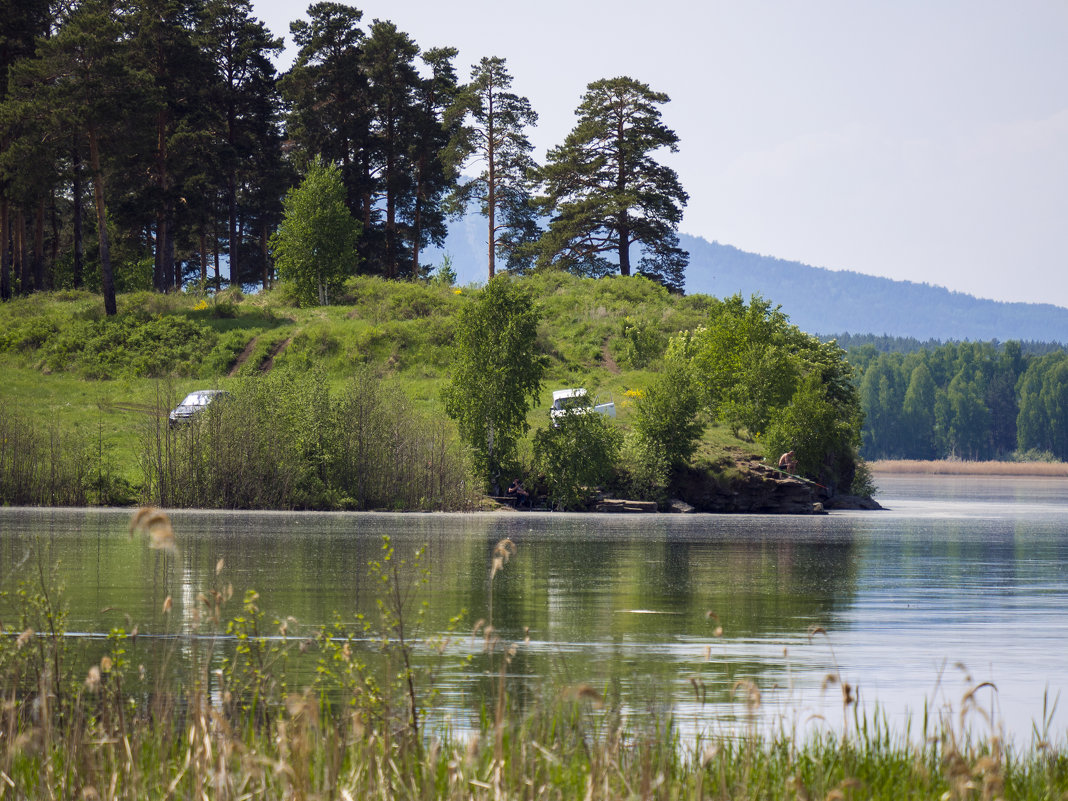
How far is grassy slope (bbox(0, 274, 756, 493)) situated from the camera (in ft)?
199

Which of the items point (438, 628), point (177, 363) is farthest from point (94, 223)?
point (438, 628)

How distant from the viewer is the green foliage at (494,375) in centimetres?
5453

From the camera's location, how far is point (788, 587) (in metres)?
24.0

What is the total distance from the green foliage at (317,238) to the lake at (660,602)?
34347 millimetres

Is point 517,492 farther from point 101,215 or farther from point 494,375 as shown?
point 101,215

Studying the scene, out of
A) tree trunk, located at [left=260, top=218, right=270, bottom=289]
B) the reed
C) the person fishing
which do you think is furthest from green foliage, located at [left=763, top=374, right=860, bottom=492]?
tree trunk, located at [left=260, top=218, right=270, bottom=289]

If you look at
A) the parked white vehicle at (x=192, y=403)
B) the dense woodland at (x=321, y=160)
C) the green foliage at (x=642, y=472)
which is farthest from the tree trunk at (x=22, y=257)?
the green foliage at (x=642, y=472)

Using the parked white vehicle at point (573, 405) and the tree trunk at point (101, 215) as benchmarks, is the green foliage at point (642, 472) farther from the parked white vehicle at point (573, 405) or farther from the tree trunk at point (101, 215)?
the tree trunk at point (101, 215)

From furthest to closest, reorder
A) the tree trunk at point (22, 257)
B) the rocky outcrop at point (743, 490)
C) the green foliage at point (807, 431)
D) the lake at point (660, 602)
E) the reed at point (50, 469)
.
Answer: the tree trunk at point (22, 257) → the green foliage at point (807, 431) → the rocky outcrop at point (743, 490) → the reed at point (50, 469) → the lake at point (660, 602)

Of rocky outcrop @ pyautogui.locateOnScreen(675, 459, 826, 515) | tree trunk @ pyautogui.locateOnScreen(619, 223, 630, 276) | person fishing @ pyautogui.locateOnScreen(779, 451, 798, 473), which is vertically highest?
tree trunk @ pyautogui.locateOnScreen(619, 223, 630, 276)

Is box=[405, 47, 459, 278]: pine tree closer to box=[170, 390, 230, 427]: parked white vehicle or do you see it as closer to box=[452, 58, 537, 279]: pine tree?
box=[452, 58, 537, 279]: pine tree

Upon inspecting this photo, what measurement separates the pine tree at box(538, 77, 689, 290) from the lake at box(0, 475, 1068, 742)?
52.6 m

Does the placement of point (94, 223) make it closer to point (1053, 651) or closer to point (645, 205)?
point (645, 205)

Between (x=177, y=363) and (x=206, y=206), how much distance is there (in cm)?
2115
